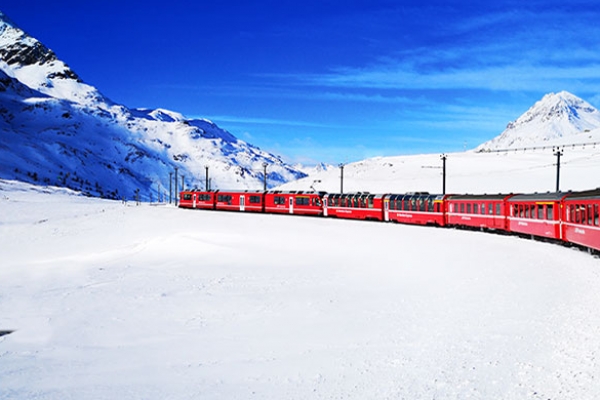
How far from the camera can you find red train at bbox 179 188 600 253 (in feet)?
88.9

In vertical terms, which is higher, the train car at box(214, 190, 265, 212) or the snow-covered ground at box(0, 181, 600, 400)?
the train car at box(214, 190, 265, 212)

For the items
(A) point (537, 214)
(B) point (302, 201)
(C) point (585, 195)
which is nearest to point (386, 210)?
(B) point (302, 201)

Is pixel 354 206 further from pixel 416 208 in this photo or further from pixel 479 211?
pixel 479 211

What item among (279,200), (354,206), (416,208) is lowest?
(416,208)

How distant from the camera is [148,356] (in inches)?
451

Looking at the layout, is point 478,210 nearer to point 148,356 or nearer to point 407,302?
point 407,302

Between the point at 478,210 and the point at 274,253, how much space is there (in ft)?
63.5

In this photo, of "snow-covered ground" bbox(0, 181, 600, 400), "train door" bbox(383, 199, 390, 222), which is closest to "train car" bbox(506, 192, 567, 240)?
"snow-covered ground" bbox(0, 181, 600, 400)

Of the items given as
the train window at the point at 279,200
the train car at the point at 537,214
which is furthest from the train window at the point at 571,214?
the train window at the point at 279,200

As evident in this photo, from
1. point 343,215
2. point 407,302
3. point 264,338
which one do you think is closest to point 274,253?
point 407,302

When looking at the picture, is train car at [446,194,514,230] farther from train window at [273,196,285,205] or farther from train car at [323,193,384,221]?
train window at [273,196,285,205]

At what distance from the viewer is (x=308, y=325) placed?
13930 mm

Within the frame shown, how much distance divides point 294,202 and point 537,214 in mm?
35762

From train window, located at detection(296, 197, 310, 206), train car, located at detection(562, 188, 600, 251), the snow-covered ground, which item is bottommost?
the snow-covered ground
